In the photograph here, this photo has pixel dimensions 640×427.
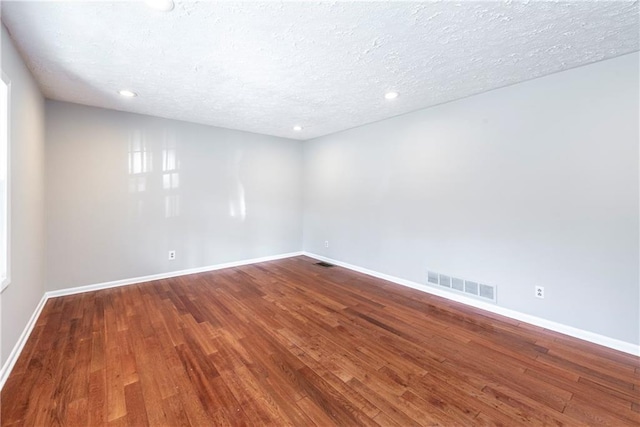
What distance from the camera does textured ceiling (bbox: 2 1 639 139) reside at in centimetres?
163

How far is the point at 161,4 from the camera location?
1.55m

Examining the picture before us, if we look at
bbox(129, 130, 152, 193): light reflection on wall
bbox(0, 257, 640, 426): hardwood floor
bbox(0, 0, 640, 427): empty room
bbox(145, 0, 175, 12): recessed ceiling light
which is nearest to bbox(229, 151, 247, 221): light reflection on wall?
bbox(0, 0, 640, 427): empty room

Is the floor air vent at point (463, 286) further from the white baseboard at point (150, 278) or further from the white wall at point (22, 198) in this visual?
the white wall at point (22, 198)

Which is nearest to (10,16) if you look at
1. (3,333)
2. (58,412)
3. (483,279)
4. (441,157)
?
(3,333)

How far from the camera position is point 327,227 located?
4996 mm

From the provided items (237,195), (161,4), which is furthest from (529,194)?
(237,195)

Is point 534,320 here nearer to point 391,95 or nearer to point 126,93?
point 391,95

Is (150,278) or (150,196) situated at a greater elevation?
(150,196)

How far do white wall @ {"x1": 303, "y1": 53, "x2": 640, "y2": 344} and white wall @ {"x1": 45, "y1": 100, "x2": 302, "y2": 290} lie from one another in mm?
2261

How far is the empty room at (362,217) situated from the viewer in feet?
5.37

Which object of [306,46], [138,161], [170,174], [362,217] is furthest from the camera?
[362,217]

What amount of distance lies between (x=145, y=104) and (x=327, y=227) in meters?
3.36

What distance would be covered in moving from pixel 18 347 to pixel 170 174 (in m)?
2.51

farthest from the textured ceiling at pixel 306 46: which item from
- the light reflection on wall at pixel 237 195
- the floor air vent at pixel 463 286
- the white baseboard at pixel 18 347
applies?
the white baseboard at pixel 18 347
